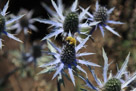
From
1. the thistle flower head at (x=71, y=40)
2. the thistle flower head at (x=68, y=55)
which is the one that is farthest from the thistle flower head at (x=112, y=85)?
the thistle flower head at (x=71, y=40)

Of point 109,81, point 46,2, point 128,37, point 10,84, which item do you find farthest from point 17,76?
point 109,81

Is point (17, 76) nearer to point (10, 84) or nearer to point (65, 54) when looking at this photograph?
point (10, 84)

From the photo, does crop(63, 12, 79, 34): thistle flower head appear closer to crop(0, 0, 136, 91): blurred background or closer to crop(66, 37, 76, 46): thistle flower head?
crop(66, 37, 76, 46): thistle flower head

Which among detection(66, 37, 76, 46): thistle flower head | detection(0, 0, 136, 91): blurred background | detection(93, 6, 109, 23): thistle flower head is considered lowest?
detection(0, 0, 136, 91): blurred background

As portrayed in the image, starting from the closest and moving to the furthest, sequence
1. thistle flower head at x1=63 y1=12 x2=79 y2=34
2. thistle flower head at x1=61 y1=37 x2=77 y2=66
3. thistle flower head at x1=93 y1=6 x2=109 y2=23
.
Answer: thistle flower head at x1=61 y1=37 x2=77 y2=66 → thistle flower head at x1=63 y1=12 x2=79 y2=34 → thistle flower head at x1=93 y1=6 x2=109 y2=23

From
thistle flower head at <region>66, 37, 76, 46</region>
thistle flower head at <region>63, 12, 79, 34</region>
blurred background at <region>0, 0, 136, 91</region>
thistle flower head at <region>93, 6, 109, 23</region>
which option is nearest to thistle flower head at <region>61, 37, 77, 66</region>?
thistle flower head at <region>66, 37, 76, 46</region>
